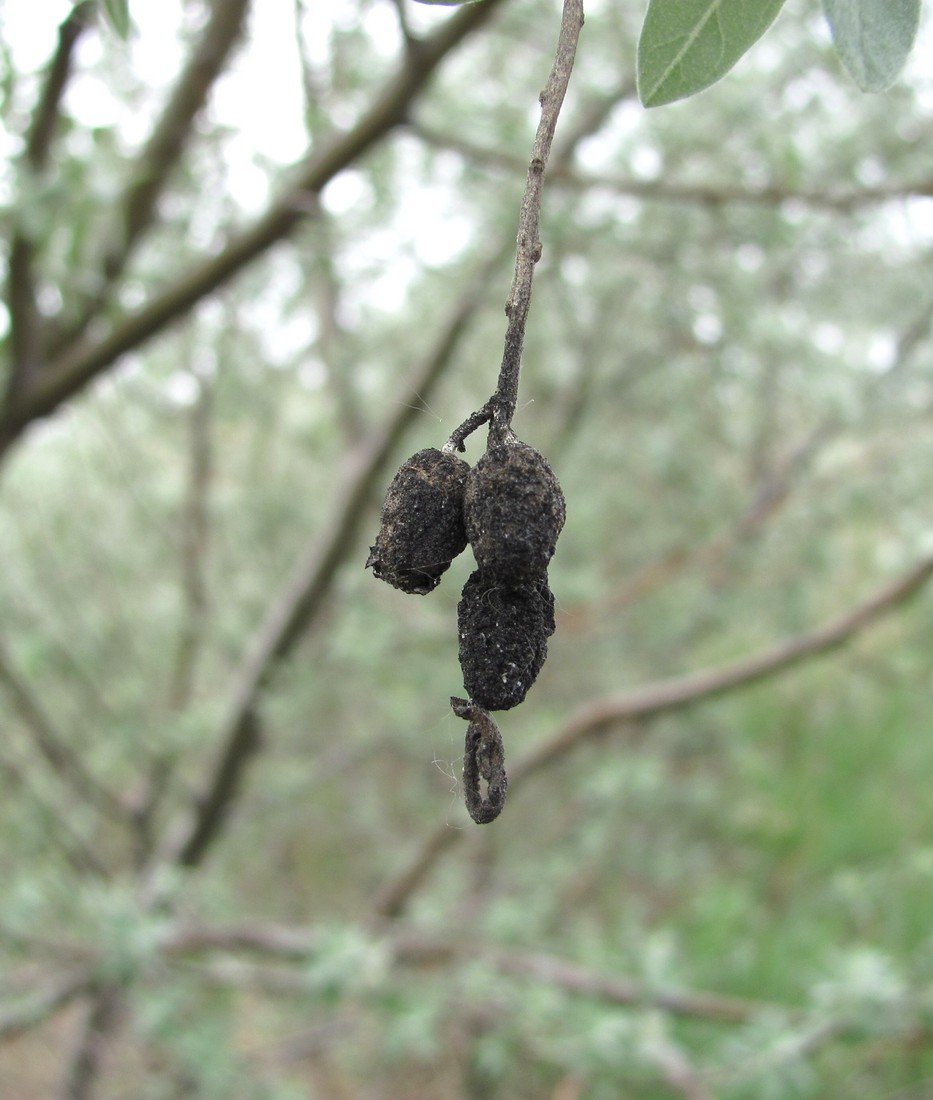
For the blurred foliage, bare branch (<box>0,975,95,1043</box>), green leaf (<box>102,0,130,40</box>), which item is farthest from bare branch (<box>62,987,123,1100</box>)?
green leaf (<box>102,0,130,40</box>)

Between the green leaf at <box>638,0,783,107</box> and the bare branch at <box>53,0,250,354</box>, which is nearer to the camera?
the green leaf at <box>638,0,783,107</box>

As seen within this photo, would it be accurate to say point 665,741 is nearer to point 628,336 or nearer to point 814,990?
point 628,336

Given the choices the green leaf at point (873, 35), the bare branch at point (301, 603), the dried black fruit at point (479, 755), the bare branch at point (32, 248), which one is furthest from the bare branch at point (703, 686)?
the dried black fruit at point (479, 755)

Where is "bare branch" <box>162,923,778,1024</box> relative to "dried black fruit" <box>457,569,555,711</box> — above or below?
above

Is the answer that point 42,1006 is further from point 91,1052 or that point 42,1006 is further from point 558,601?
point 558,601

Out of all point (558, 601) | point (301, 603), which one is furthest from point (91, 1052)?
point (558, 601)

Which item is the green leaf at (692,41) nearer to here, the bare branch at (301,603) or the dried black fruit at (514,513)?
the dried black fruit at (514,513)

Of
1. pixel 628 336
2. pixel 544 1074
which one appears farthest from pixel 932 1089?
pixel 628 336

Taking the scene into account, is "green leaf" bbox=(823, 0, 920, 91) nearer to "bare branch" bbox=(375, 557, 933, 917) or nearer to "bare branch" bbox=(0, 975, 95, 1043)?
"bare branch" bbox=(375, 557, 933, 917)
